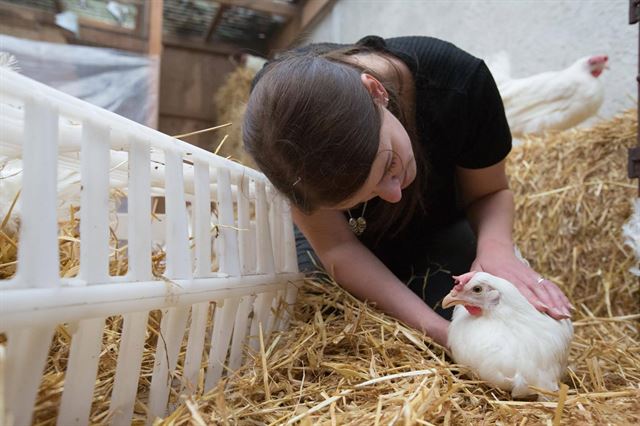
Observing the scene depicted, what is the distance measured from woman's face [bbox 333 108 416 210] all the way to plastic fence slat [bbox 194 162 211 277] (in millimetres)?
225

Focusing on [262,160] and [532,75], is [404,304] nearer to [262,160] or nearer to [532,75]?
[262,160]

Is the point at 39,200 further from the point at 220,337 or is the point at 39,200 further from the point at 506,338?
the point at 506,338

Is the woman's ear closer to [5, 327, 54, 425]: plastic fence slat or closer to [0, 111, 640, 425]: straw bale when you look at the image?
[0, 111, 640, 425]: straw bale

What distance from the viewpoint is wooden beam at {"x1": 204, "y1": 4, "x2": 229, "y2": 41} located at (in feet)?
12.9

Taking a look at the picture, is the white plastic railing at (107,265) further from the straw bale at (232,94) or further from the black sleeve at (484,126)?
the straw bale at (232,94)

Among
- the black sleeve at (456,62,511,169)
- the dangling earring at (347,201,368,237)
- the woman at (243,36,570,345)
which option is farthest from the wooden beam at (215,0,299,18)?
the dangling earring at (347,201,368,237)

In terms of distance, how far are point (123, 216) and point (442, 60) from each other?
3.00 ft

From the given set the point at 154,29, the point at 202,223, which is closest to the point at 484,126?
the point at 202,223

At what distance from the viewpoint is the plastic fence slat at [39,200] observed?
526mm

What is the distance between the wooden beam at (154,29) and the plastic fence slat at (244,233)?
7.09ft

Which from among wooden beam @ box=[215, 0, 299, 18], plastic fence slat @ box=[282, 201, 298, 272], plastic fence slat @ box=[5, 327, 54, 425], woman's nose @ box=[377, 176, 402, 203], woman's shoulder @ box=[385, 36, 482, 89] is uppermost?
wooden beam @ box=[215, 0, 299, 18]

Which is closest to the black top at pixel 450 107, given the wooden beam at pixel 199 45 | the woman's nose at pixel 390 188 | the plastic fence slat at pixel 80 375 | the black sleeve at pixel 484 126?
the black sleeve at pixel 484 126

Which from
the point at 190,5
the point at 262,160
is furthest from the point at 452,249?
the point at 190,5

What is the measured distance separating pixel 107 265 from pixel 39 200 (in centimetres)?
13
